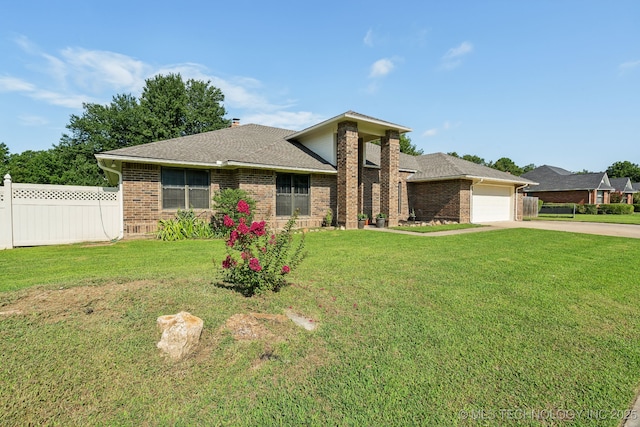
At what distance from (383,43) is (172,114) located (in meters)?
27.4

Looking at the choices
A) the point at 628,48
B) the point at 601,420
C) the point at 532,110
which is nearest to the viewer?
the point at 601,420

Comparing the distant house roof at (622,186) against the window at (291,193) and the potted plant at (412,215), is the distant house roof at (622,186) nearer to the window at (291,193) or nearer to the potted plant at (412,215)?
the potted plant at (412,215)

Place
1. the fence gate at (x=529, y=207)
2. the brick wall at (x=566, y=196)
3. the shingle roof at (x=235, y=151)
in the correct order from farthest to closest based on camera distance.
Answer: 1. the brick wall at (x=566, y=196)
2. the fence gate at (x=529, y=207)
3. the shingle roof at (x=235, y=151)

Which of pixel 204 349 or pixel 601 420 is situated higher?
pixel 204 349

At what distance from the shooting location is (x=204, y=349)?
269cm

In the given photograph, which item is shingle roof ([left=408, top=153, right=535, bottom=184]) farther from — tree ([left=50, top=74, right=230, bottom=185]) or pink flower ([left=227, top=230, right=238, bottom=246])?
tree ([left=50, top=74, right=230, bottom=185])

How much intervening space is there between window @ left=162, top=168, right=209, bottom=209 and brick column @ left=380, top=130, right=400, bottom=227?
8646 mm

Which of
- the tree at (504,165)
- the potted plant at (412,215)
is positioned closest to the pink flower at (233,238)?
the potted plant at (412,215)

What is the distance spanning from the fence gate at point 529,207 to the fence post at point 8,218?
29.6 m

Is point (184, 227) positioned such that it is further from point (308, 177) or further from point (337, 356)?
point (337, 356)

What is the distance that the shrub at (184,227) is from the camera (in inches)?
410

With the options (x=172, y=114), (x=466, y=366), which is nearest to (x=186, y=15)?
(x=466, y=366)

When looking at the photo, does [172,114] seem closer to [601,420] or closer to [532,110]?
[532,110]

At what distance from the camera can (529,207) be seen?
24.2 m
